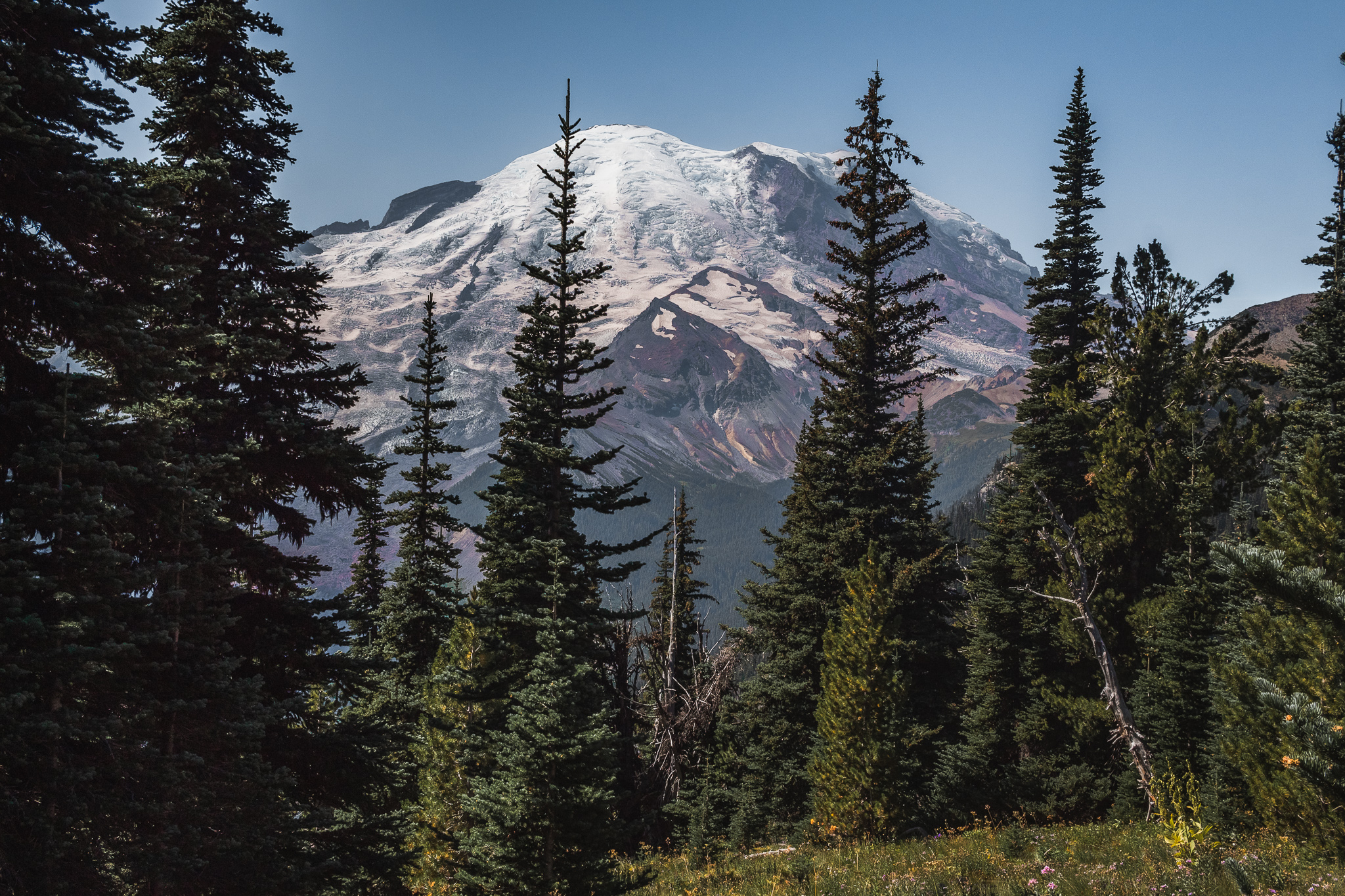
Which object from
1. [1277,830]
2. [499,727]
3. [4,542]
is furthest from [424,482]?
[1277,830]

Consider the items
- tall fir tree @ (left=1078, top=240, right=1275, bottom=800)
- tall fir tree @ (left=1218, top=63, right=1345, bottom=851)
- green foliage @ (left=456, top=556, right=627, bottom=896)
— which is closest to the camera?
tall fir tree @ (left=1218, top=63, right=1345, bottom=851)

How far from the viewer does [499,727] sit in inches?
760

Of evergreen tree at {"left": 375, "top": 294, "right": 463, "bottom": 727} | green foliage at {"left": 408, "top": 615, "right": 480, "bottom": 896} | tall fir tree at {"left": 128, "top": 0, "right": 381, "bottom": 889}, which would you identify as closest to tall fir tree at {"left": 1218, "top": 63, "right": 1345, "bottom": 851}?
tall fir tree at {"left": 128, "top": 0, "right": 381, "bottom": 889}

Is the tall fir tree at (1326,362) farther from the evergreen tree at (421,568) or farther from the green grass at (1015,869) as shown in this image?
the evergreen tree at (421,568)

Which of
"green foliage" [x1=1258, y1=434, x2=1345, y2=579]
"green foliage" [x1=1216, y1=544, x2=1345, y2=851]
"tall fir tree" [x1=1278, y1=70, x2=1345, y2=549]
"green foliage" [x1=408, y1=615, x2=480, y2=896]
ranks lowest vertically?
"green foliage" [x1=408, y1=615, x2=480, y2=896]

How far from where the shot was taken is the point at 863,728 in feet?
67.4

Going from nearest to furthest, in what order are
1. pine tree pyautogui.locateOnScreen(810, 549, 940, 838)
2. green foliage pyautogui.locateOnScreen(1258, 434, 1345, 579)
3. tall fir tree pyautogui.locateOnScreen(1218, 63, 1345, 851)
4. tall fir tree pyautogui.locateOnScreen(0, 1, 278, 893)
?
tall fir tree pyautogui.locateOnScreen(1218, 63, 1345, 851)
tall fir tree pyautogui.locateOnScreen(0, 1, 278, 893)
green foliage pyautogui.locateOnScreen(1258, 434, 1345, 579)
pine tree pyautogui.locateOnScreen(810, 549, 940, 838)

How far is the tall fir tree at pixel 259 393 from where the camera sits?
1124 centimetres

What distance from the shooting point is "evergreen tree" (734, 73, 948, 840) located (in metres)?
28.6

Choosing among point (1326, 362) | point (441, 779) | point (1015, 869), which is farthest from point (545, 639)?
point (1326, 362)

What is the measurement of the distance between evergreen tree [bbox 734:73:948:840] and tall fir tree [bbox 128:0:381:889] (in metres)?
18.9

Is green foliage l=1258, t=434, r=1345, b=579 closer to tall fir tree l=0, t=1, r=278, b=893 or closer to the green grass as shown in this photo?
the green grass

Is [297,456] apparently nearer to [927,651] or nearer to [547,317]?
[547,317]

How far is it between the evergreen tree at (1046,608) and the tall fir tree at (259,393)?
2130 centimetres
